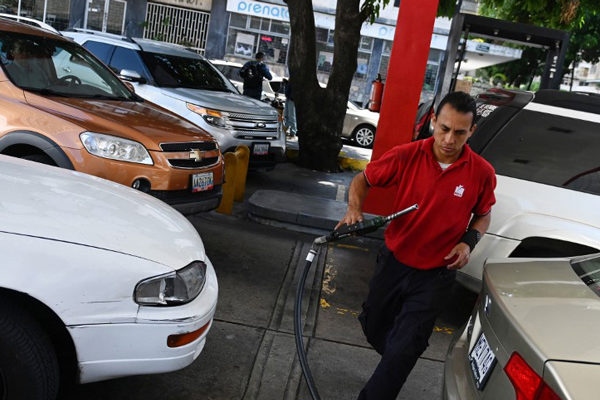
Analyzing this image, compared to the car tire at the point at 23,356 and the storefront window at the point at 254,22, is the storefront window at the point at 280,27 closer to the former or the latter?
the storefront window at the point at 254,22

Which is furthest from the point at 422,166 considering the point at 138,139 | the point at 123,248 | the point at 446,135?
the point at 138,139

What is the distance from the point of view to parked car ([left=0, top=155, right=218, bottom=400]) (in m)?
2.49

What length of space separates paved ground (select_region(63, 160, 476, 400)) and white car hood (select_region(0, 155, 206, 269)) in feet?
2.90

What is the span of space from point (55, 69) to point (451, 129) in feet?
13.5

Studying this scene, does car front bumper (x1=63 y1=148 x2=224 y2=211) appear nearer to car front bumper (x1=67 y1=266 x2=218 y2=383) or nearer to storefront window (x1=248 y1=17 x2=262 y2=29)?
car front bumper (x1=67 y1=266 x2=218 y2=383)

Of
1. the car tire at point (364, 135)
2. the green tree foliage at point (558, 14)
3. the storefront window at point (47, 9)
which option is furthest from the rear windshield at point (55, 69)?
the storefront window at point (47, 9)

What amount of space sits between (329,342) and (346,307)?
28.6 inches

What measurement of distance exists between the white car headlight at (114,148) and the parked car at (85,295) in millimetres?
1799

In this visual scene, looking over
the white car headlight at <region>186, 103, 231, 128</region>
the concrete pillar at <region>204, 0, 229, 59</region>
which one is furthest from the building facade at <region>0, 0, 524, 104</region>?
the white car headlight at <region>186, 103, 231, 128</region>

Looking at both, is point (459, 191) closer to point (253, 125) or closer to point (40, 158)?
point (40, 158)

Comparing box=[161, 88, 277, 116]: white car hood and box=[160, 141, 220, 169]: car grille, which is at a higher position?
box=[161, 88, 277, 116]: white car hood

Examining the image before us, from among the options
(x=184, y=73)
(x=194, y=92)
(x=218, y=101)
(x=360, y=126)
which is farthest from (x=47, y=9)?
(x=218, y=101)

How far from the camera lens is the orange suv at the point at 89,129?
4.86m

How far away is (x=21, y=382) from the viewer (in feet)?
8.21
